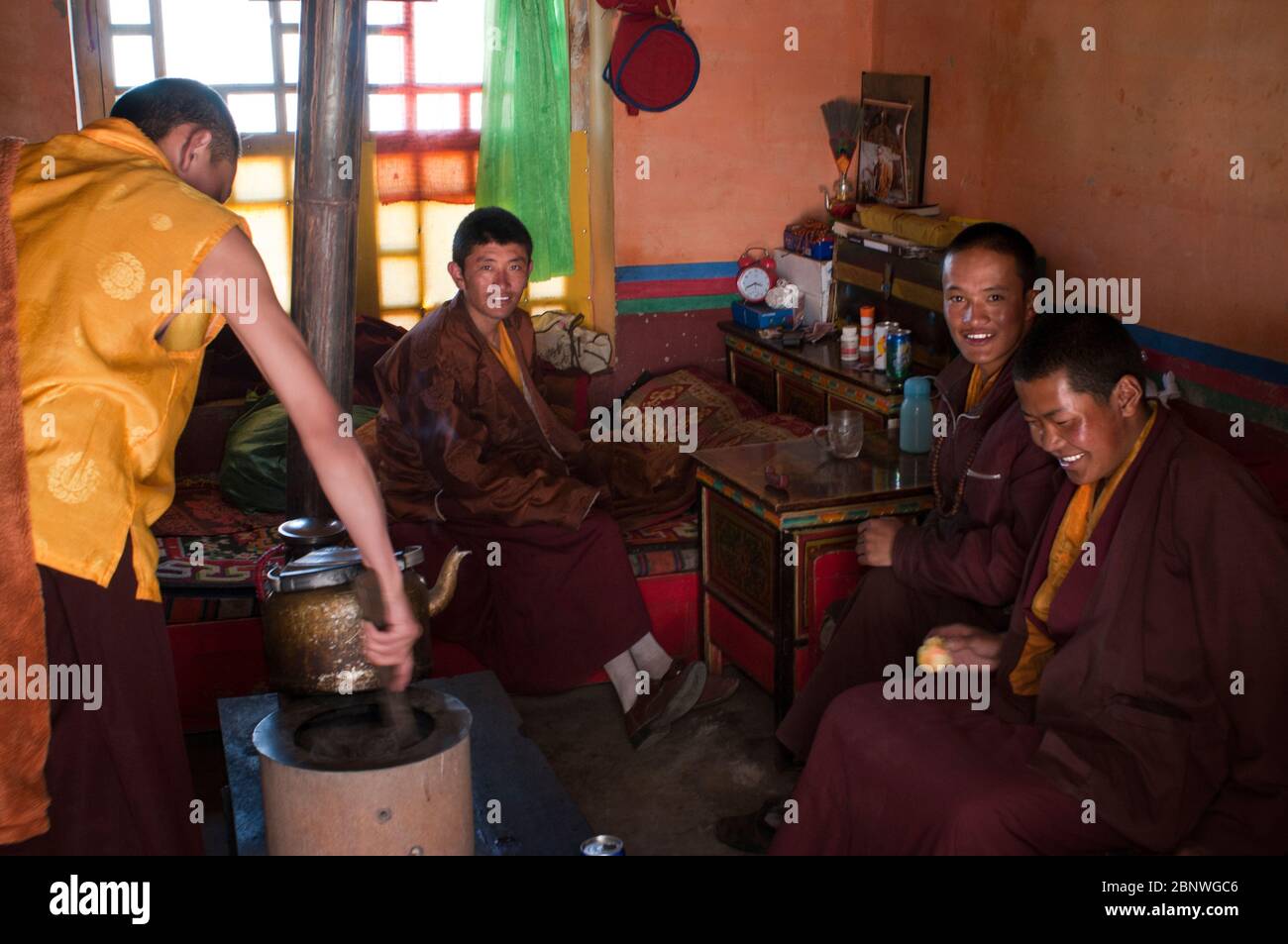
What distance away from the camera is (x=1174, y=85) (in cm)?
395

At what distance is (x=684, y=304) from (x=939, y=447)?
221 cm

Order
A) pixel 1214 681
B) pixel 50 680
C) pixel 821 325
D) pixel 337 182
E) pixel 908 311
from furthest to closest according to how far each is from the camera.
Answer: pixel 821 325
pixel 908 311
pixel 337 182
pixel 1214 681
pixel 50 680

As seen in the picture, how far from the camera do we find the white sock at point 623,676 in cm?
409

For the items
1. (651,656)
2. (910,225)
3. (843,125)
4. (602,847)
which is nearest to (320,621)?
(602,847)

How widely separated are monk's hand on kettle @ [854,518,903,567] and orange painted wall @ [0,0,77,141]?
10.6 ft

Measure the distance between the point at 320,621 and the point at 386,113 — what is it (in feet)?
10.9

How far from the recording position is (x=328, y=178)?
10.1ft

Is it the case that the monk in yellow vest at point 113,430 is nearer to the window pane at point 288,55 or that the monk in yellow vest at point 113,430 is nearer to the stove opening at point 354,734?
the stove opening at point 354,734

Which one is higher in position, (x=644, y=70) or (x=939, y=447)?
(x=644, y=70)

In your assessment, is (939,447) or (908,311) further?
(908,311)

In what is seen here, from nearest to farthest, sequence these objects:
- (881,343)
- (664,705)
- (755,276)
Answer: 1. (664,705)
2. (881,343)
3. (755,276)

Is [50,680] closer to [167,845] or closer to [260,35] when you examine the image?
[167,845]

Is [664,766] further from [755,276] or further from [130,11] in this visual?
[130,11]

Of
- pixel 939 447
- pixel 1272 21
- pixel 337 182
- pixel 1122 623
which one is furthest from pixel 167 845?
pixel 1272 21
